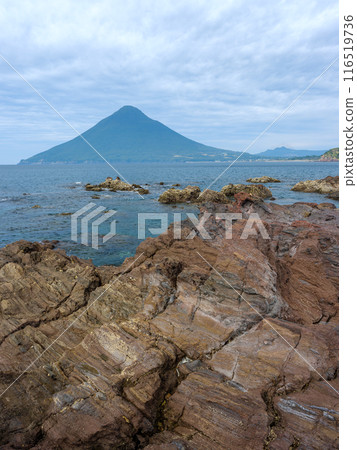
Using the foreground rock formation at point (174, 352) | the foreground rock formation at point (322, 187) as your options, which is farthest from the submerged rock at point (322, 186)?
the foreground rock formation at point (174, 352)

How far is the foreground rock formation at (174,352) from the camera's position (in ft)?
23.7

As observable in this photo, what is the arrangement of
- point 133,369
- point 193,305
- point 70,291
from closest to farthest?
point 133,369, point 193,305, point 70,291

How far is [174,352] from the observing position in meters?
9.13

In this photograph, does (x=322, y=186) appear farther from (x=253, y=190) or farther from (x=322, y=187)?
(x=253, y=190)

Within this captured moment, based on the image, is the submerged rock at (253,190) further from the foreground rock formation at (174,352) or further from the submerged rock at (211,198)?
the foreground rock formation at (174,352)

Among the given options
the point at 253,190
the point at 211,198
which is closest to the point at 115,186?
the point at 211,198

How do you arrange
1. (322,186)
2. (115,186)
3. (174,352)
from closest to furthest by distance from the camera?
(174,352) → (322,186) → (115,186)

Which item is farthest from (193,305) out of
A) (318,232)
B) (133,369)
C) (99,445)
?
(318,232)

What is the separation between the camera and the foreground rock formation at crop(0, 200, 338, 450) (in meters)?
7.22

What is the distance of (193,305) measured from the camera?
10828mm

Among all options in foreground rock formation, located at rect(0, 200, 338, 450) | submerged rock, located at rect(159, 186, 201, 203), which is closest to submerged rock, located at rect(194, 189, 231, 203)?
submerged rock, located at rect(159, 186, 201, 203)

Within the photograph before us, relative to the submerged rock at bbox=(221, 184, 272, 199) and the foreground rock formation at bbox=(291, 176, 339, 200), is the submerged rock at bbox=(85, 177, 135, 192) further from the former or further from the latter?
the foreground rock formation at bbox=(291, 176, 339, 200)
